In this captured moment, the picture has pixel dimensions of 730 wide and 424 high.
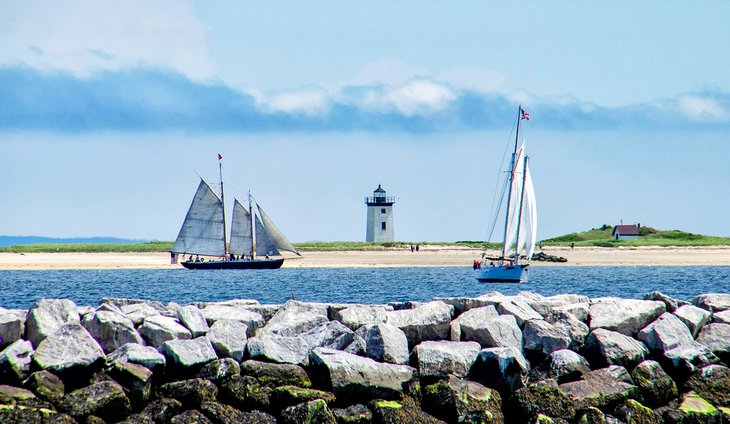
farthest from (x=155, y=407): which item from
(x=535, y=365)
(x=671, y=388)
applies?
(x=671, y=388)

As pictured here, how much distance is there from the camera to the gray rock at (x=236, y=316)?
528 inches

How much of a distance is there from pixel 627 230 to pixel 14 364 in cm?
10457

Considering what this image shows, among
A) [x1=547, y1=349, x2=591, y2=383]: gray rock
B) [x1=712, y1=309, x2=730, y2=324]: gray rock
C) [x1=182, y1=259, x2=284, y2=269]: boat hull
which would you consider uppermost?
[x1=182, y1=259, x2=284, y2=269]: boat hull

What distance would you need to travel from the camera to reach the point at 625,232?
109 meters

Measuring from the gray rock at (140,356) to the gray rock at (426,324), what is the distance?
11.8 feet

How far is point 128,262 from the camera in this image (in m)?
69.5

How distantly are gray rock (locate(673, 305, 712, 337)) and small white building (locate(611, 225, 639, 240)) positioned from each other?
95.8m

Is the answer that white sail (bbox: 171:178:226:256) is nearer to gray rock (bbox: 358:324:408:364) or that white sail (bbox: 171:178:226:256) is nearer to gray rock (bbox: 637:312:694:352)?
gray rock (bbox: 358:324:408:364)

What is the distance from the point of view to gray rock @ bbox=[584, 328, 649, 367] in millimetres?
12539

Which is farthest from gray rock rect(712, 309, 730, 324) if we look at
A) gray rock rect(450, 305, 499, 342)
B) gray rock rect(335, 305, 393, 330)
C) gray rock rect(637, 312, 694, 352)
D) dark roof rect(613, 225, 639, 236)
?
dark roof rect(613, 225, 639, 236)

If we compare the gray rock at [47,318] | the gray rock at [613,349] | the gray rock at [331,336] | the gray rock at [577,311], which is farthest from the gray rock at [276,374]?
the gray rock at [577,311]

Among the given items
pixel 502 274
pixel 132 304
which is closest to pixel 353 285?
pixel 502 274

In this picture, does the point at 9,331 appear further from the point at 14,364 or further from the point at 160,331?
the point at 160,331

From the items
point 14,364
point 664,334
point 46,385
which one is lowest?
point 46,385
